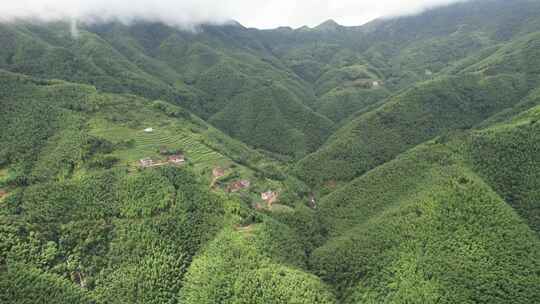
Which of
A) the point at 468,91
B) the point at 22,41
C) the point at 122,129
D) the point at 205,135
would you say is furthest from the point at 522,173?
the point at 22,41

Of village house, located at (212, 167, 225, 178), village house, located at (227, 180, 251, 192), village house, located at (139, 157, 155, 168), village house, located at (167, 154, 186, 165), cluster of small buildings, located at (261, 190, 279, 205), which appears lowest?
cluster of small buildings, located at (261, 190, 279, 205)

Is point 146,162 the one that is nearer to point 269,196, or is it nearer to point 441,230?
point 269,196

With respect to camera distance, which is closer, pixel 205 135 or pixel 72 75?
pixel 205 135

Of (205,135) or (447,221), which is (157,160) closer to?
(205,135)

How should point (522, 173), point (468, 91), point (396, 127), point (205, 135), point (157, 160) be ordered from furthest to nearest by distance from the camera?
point (468, 91) → point (396, 127) → point (205, 135) → point (157, 160) → point (522, 173)

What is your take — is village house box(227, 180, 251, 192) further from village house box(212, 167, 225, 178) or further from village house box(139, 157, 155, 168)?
village house box(139, 157, 155, 168)

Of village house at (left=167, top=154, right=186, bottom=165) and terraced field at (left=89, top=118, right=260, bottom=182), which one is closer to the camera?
terraced field at (left=89, top=118, right=260, bottom=182)

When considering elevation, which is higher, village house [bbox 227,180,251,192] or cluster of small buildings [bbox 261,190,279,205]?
village house [bbox 227,180,251,192]

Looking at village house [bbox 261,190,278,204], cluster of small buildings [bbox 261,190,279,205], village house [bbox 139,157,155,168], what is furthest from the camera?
village house [bbox 261,190,278,204]

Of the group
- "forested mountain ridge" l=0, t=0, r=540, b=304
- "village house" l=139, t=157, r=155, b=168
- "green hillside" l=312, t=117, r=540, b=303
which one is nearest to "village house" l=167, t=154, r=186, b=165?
"forested mountain ridge" l=0, t=0, r=540, b=304
